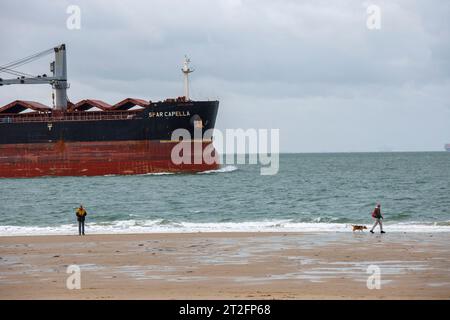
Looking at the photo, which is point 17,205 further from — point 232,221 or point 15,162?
point 15,162

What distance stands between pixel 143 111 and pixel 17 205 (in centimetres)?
2531

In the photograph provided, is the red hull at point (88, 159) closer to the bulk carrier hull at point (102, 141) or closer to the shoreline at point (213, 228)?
the bulk carrier hull at point (102, 141)

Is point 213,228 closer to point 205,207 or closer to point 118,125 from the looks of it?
point 205,207

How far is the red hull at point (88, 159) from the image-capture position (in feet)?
227

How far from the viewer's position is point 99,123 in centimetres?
7006

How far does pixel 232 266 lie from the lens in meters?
17.8

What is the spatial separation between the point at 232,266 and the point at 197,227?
13.9 metres

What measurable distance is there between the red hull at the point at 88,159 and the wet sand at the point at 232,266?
43053 millimetres

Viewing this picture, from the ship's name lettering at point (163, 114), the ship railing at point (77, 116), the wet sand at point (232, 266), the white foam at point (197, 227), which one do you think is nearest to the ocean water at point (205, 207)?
the white foam at point (197, 227)

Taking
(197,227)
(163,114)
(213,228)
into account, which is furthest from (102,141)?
(213,228)

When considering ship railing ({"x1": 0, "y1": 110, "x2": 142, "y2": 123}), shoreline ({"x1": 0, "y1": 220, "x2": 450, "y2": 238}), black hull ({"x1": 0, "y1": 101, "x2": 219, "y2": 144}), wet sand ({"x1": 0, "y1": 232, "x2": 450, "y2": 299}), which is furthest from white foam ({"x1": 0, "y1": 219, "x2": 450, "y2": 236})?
ship railing ({"x1": 0, "y1": 110, "x2": 142, "y2": 123})

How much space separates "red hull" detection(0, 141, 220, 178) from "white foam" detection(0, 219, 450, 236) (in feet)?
114

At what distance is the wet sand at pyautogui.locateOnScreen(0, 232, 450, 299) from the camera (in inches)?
558
